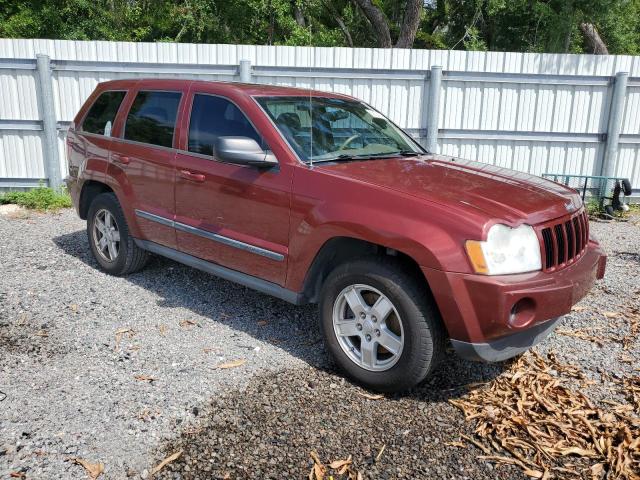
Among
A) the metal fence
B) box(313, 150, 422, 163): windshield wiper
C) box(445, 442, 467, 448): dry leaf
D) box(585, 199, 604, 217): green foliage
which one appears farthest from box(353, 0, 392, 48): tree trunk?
box(445, 442, 467, 448): dry leaf

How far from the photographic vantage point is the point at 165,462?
9.73 ft

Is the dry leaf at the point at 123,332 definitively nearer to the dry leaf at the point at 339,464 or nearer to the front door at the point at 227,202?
the front door at the point at 227,202

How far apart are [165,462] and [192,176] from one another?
228cm

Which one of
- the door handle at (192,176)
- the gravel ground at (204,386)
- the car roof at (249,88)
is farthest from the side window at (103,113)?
the gravel ground at (204,386)

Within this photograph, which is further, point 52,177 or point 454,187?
point 52,177

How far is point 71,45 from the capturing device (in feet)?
29.6

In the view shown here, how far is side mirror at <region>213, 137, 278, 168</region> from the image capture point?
3.92 metres

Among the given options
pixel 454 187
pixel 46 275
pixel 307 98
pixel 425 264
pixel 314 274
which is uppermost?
pixel 307 98

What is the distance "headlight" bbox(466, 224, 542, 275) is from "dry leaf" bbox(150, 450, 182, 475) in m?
1.80

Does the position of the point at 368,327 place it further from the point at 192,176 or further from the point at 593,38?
the point at 593,38

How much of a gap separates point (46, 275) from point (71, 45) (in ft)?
15.4

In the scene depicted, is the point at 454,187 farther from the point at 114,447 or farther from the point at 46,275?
the point at 46,275

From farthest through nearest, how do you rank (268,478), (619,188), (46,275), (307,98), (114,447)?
(619,188) < (46,275) < (307,98) < (114,447) < (268,478)

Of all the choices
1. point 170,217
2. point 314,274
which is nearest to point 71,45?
point 170,217
